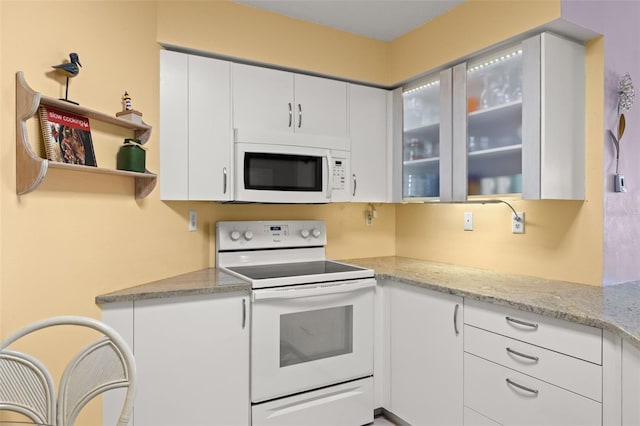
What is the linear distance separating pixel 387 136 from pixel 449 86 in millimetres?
587

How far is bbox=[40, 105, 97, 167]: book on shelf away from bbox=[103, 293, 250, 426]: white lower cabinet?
0.66 meters

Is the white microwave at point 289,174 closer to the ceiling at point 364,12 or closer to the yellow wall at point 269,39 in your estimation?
the yellow wall at point 269,39

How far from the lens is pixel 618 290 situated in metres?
1.83

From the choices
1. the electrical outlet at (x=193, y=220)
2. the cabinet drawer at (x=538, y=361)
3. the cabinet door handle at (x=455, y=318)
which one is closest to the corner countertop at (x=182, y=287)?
the electrical outlet at (x=193, y=220)

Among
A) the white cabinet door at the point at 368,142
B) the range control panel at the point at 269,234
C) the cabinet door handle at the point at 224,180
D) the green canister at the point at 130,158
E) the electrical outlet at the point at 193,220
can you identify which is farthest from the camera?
the white cabinet door at the point at 368,142

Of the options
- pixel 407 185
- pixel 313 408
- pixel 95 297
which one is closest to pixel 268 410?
pixel 313 408

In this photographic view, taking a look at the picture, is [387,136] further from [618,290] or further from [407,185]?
[618,290]

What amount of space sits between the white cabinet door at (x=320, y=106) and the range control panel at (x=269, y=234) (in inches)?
23.6

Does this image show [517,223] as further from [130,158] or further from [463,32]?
[130,158]

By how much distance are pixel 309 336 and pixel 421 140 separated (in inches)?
55.8

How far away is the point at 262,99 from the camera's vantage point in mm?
2344

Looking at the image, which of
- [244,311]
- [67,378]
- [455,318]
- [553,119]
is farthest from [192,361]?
[553,119]

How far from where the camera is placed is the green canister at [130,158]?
1836 mm

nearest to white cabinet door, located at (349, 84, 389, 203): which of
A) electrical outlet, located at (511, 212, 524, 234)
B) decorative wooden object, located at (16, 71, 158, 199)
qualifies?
electrical outlet, located at (511, 212, 524, 234)
